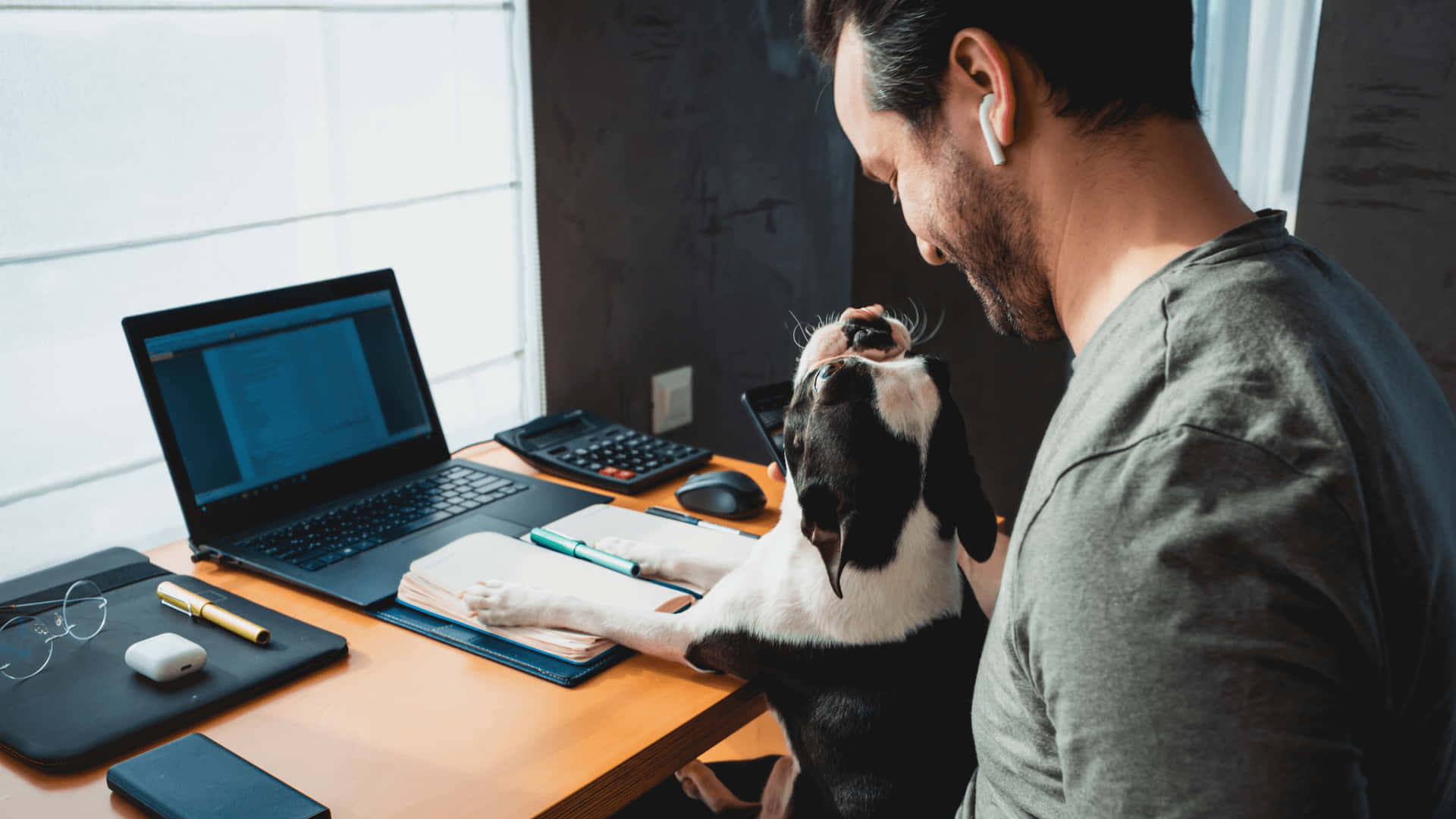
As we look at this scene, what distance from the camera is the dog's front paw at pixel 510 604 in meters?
1.08

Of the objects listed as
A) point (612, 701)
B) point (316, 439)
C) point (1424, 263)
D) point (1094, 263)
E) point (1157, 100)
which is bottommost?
point (612, 701)

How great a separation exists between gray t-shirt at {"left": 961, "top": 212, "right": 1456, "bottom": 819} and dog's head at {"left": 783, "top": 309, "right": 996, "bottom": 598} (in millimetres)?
315

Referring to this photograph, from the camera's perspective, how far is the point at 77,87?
1269 mm

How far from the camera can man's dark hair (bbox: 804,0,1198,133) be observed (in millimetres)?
753

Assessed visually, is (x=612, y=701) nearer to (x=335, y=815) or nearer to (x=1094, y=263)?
(x=335, y=815)

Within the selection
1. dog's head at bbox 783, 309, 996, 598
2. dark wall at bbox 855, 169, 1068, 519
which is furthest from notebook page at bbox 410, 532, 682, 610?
dark wall at bbox 855, 169, 1068, 519

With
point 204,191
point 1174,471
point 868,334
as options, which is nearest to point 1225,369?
point 1174,471

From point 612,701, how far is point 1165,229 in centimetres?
63

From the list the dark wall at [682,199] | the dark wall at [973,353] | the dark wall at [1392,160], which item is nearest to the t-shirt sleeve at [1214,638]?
the dark wall at [682,199]

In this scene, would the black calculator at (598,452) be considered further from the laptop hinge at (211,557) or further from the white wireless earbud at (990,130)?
the white wireless earbud at (990,130)

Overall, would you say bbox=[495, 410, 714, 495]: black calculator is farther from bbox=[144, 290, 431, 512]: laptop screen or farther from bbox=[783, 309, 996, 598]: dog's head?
bbox=[783, 309, 996, 598]: dog's head

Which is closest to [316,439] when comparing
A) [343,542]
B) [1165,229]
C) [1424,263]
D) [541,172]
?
[343,542]

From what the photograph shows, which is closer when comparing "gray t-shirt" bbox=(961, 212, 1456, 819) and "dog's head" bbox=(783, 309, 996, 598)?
"gray t-shirt" bbox=(961, 212, 1456, 819)

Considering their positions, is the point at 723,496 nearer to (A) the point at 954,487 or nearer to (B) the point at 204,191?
(A) the point at 954,487
